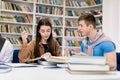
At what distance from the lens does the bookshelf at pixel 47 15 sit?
15.5ft

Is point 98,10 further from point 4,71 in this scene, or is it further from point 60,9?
point 4,71

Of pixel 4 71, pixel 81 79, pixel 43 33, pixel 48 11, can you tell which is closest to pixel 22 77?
pixel 4 71

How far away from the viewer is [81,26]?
2.22 metres

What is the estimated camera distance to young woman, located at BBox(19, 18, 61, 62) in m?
2.50

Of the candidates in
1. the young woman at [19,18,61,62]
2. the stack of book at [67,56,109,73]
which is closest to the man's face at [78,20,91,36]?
the young woman at [19,18,61,62]

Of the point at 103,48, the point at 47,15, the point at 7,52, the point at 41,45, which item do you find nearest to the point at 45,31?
the point at 41,45

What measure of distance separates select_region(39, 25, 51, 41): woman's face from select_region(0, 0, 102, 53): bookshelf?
185cm

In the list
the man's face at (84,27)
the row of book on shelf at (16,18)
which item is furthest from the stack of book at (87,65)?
the row of book on shelf at (16,18)

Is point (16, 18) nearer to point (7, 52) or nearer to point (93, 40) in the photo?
point (7, 52)

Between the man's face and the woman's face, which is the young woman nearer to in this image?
the woman's face

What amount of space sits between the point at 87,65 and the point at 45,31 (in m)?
1.56

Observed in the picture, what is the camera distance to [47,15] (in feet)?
16.6

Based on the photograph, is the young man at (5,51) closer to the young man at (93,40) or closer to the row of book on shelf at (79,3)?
the young man at (93,40)

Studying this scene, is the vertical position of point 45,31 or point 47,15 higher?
point 47,15
